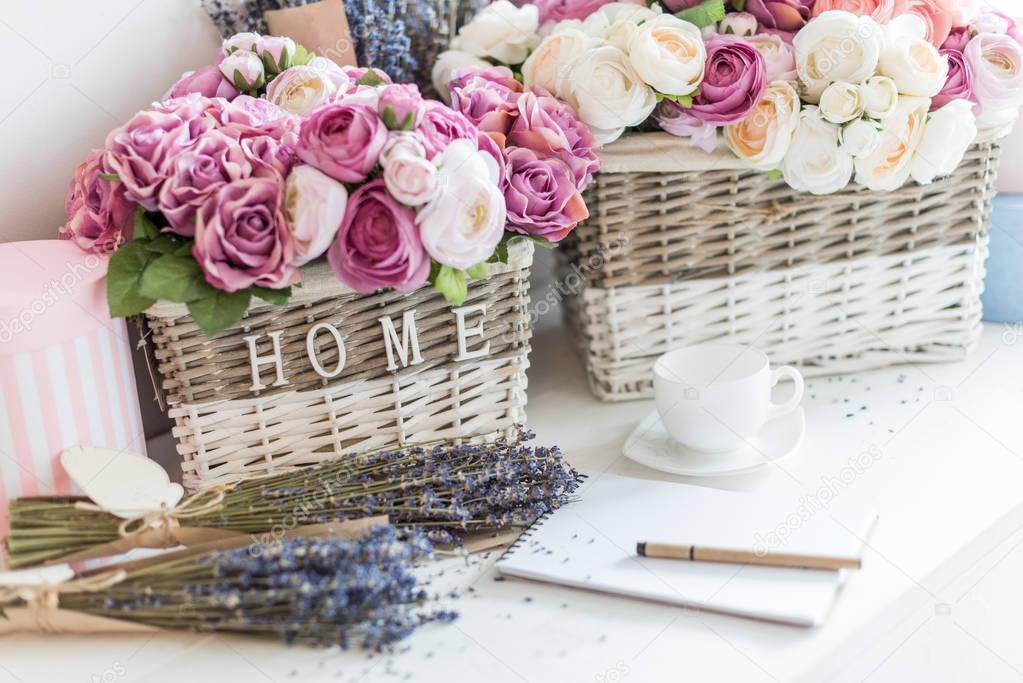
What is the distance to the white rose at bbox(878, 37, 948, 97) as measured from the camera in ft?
2.95

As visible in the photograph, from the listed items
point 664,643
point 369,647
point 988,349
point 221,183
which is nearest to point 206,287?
point 221,183

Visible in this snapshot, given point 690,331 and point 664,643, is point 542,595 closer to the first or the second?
point 664,643

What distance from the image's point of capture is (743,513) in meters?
0.80

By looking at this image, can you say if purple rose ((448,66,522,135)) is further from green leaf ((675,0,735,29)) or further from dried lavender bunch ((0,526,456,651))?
dried lavender bunch ((0,526,456,651))

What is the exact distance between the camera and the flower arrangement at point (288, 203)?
73cm

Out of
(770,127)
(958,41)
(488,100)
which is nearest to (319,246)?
(488,100)

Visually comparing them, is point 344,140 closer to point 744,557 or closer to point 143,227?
point 143,227

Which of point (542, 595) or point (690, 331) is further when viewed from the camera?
point (690, 331)

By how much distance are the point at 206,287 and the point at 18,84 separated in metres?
0.33

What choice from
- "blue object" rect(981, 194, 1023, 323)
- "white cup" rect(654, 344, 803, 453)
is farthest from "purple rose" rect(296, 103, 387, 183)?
"blue object" rect(981, 194, 1023, 323)

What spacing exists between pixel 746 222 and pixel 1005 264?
0.38 metres

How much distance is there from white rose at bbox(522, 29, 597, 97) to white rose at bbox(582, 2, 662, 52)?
0.06ft

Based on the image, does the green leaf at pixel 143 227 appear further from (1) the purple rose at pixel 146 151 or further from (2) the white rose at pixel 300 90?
(2) the white rose at pixel 300 90

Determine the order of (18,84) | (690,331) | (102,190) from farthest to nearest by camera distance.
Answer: (690,331)
(18,84)
(102,190)
